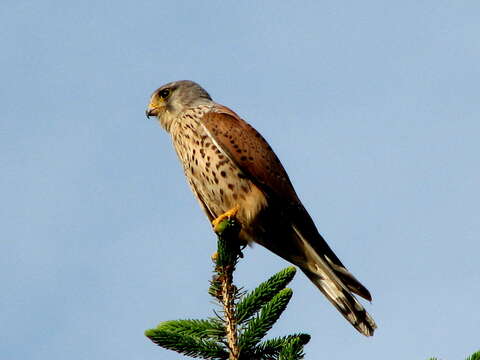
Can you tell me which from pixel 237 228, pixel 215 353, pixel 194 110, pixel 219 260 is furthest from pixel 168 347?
pixel 194 110

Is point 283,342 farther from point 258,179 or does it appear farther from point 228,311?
point 258,179

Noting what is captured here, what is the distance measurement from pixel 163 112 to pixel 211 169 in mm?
1187

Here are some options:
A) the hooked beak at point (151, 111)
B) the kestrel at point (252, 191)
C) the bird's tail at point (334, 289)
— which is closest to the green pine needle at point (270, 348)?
the bird's tail at point (334, 289)

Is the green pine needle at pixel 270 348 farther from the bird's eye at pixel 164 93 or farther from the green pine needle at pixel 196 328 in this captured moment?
the bird's eye at pixel 164 93

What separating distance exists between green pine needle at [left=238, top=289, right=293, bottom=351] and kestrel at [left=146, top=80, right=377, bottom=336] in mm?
2193

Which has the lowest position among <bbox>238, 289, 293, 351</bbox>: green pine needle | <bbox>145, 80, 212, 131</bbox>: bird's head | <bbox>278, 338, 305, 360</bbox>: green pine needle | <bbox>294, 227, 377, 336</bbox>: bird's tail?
<bbox>278, 338, 305, 360</bbox>: green pine needle

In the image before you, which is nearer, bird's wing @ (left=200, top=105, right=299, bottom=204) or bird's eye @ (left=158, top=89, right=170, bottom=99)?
bird's wing @ (left=200, top=105, right=299, bottom=204)

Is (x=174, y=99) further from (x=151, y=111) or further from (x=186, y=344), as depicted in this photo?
(x=186, y=344)

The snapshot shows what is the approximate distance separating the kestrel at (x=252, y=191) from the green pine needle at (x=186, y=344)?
245cm

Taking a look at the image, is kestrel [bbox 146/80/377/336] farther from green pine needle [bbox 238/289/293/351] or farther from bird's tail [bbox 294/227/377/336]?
green pine needle [bbox 238/289/293/351]

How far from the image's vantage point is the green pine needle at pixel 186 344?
2857 millimetres

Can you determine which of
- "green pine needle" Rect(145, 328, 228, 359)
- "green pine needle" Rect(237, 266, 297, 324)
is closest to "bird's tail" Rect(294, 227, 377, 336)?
"green pine needle" Rect(237, 266, 297, 324)

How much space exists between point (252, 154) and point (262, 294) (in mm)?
2629

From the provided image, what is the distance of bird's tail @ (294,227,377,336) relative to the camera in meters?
4.73
